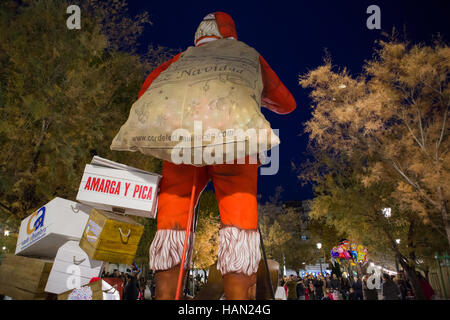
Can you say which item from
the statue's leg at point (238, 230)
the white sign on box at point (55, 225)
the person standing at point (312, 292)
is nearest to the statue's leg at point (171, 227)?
the statue's leg at point (238, 230)

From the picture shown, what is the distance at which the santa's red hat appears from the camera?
269 cm

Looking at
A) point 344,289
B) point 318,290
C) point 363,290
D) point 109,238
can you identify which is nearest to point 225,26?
point 109,238

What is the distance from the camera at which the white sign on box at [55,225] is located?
2671 mm

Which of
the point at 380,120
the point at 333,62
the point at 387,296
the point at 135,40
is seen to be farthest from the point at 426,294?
the point at 135,40

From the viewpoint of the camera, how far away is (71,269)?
259cm

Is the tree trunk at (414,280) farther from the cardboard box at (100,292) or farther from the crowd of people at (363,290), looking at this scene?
the cardboard box at (100,292)

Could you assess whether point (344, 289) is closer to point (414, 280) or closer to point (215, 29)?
point (414, 280)

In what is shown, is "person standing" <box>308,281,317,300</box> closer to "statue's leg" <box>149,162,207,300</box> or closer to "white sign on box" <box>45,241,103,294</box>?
"white sign on box" <box>45,241,103,294</box>

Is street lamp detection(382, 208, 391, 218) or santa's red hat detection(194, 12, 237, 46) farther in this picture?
street lamp detection(382, 208, 391, 218)

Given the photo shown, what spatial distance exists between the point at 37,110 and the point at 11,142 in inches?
25.2

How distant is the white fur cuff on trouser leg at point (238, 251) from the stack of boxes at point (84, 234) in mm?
699

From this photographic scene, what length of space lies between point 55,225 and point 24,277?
63cm

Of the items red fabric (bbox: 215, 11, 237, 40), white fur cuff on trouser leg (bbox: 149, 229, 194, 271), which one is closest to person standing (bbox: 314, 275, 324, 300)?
white fur cuff on trouser leg (bbox: 149, 229, 194, 271)

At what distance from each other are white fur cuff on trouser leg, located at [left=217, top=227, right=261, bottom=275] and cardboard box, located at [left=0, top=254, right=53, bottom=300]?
186 cm
